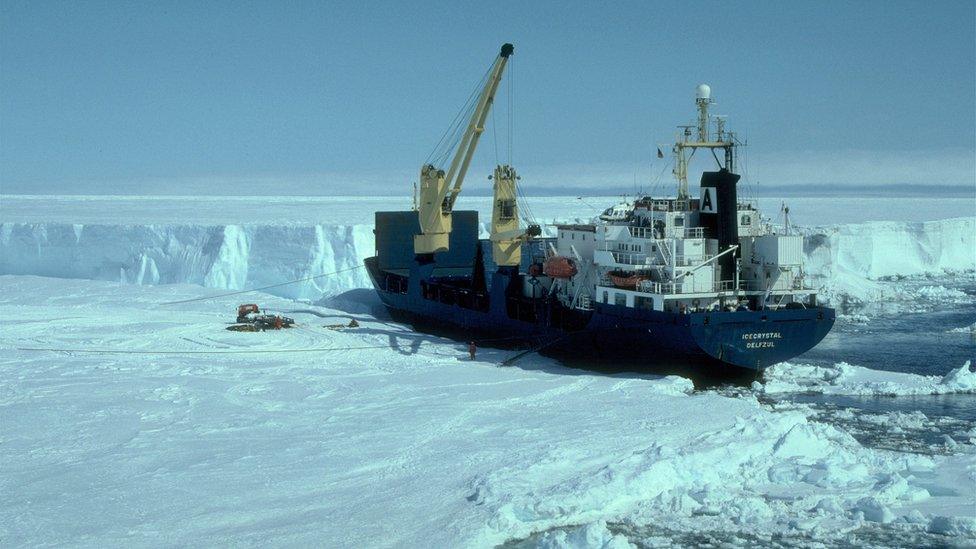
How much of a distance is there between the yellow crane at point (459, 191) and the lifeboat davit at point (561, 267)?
178cm

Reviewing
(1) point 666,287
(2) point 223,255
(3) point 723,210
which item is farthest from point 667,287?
(2) point 223,255

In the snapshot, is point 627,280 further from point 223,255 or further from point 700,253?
point 223,255

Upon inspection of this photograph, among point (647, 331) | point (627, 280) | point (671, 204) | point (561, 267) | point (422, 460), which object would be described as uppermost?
point (671, 204)

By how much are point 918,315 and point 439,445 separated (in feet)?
54.2

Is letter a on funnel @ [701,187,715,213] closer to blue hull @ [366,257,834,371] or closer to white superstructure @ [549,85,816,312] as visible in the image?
white superstructure @ [549,85,816,312]

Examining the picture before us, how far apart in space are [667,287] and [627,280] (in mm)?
692

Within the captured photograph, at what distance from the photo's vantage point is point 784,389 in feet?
51.6

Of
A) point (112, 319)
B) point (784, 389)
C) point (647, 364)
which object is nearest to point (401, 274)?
point (112, 319)

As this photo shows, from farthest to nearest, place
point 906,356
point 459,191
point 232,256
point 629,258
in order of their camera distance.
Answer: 1. point 232,256
2. point 459,191
3. point 906,356
4. point 629,258

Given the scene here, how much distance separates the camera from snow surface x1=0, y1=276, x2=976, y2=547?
30.8ft

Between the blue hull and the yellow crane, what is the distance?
2.63ft

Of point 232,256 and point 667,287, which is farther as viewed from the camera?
point 232,256

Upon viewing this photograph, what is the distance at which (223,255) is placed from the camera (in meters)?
28.7

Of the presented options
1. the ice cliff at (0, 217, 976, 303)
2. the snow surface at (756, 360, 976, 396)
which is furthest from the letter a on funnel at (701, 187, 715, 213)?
the ice cliff at (0, 217, 976, 303)
